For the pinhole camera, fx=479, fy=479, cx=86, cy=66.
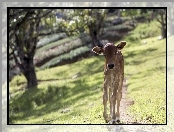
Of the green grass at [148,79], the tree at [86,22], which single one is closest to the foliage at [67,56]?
the tree at [86,22]

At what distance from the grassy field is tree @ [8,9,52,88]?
7.2 inches

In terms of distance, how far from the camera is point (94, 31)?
839 centimetres

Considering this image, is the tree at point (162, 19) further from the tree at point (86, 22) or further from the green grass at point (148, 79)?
the tree at point (86, 22)

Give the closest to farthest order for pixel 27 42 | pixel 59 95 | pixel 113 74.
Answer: pixel 113 74, pixel 59 95, pixel 27 42

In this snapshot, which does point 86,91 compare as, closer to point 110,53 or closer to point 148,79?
point 148,79

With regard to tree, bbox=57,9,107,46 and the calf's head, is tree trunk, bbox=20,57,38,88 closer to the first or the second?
tree, bbox=57,9,107,46

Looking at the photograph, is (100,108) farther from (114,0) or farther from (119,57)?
(114,0)

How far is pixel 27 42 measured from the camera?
8.90 meters

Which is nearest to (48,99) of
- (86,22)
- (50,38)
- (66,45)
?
(66,45)

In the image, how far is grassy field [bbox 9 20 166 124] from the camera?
7473 millimetres

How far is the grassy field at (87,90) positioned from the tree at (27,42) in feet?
0.60

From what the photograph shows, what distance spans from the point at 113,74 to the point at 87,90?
146 cm

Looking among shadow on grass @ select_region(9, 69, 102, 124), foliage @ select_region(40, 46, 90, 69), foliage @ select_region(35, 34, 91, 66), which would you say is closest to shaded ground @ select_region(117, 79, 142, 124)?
shadow on grass @ select_region(9, 69, 102, 124)

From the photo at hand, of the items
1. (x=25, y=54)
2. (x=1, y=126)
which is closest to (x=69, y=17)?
(x=25, y=54)
